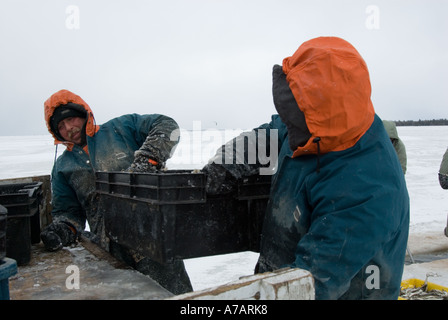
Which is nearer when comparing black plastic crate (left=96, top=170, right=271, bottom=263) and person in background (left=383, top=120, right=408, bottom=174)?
black plastic crate (left=96, top=170, right=271, bottom=263)

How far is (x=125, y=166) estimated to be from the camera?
2.99m

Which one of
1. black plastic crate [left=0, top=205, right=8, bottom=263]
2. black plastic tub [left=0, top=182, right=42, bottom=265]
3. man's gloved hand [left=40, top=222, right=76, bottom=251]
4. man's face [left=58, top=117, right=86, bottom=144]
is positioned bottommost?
man's gloved hand [left=40, top=222, right=76, bottom=251]

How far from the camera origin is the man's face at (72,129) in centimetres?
303

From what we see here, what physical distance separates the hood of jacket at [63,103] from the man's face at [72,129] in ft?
0.17

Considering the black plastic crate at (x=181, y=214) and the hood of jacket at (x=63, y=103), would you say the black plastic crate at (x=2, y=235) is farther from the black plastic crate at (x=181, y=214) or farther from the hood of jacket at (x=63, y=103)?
the hood of jacket at (x=63, y=103)

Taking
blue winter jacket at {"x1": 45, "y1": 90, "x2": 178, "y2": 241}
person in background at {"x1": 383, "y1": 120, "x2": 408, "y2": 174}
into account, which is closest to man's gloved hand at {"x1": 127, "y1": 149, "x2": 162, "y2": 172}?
blue winter jacket at {"x1": 45, "y1": 90, "x2": 178, "y2": 241}

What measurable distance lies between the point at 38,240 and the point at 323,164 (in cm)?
198

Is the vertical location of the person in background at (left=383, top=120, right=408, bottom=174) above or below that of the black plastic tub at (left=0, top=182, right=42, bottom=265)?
above

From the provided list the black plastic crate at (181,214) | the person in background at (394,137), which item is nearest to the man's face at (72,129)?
the black plastic crate at (181,214)

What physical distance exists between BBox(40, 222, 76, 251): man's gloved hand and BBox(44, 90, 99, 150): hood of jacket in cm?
86

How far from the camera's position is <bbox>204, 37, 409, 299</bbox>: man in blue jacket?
1370mm

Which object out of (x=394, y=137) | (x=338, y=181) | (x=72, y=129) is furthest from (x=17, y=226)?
(x=394, y=137)

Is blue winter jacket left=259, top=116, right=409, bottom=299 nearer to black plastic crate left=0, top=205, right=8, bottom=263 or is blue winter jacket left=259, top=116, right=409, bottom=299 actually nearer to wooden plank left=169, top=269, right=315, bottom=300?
wooden plank left=169, top=269, right=315, bottom=300
